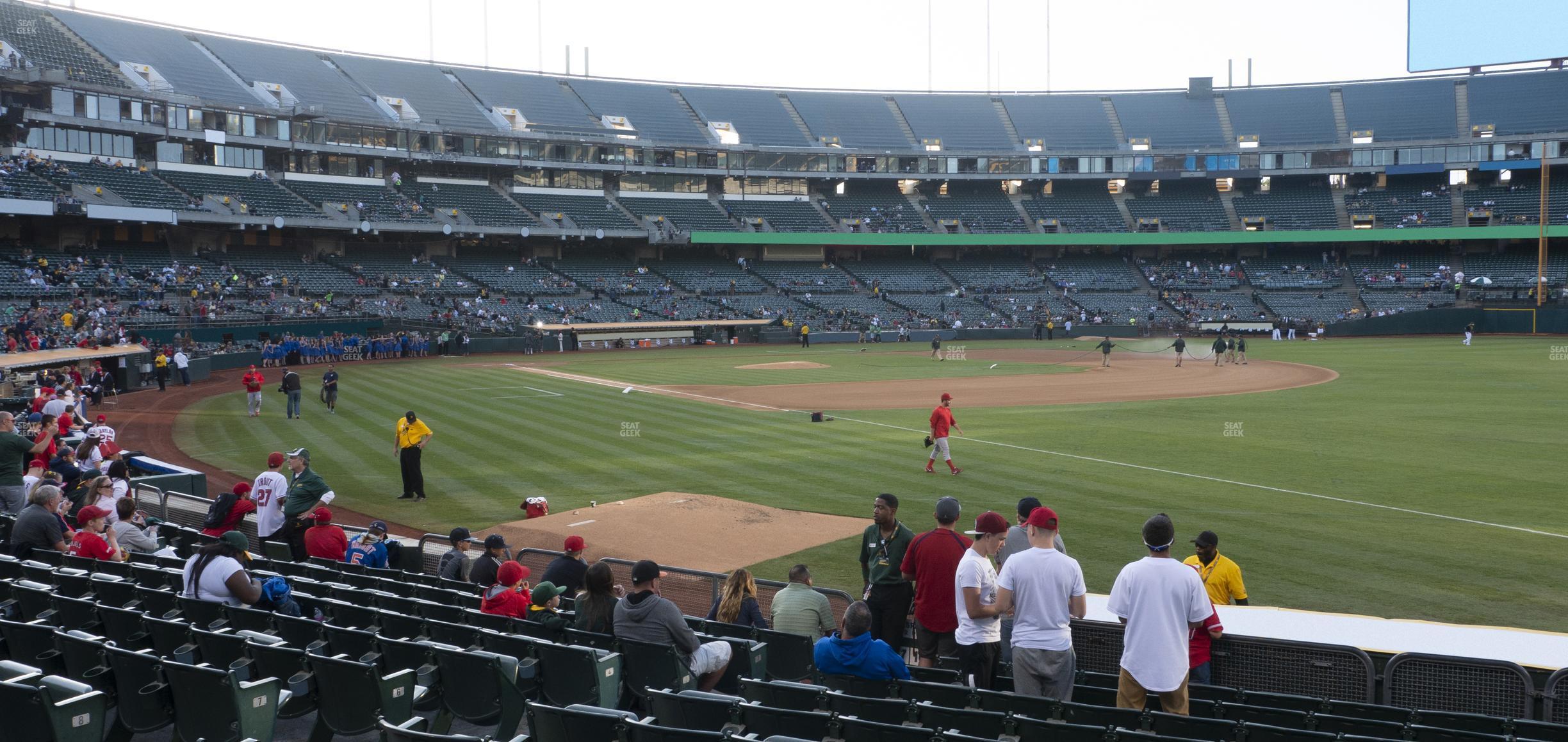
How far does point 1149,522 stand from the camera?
23.5ft

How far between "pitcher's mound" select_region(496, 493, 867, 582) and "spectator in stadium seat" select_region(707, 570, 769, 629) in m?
5.10

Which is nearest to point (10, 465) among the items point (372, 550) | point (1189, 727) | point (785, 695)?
point (372, 550)

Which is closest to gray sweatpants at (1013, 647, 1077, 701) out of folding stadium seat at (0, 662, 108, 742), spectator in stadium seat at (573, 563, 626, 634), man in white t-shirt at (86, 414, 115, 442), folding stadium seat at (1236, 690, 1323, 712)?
folding stadium seat at (1236, 690, 1323, 712)

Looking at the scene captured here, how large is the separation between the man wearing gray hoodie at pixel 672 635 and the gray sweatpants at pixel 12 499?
10.6 meters

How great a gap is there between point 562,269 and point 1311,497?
6781 centimetres

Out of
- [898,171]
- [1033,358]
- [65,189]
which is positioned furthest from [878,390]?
[898,171]

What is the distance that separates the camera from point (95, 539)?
434 inches

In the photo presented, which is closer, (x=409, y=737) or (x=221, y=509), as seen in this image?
(x=409, y=737)

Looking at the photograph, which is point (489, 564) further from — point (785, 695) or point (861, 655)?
point (785, 695)

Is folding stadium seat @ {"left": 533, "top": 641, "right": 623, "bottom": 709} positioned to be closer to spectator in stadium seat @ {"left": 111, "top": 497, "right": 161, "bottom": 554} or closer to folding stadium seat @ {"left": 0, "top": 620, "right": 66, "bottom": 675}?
folding stadium seat @ {"left": 0, "top": 620, "right": 66, "bottom": 675}

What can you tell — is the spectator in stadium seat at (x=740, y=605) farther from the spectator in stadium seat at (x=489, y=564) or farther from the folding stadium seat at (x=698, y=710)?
the spectator in stadium seat at (x=489, y=564)

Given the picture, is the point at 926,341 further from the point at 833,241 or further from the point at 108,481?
the point at 108,481

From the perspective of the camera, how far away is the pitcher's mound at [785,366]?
169 ft

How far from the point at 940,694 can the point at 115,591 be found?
7201 millimetres
